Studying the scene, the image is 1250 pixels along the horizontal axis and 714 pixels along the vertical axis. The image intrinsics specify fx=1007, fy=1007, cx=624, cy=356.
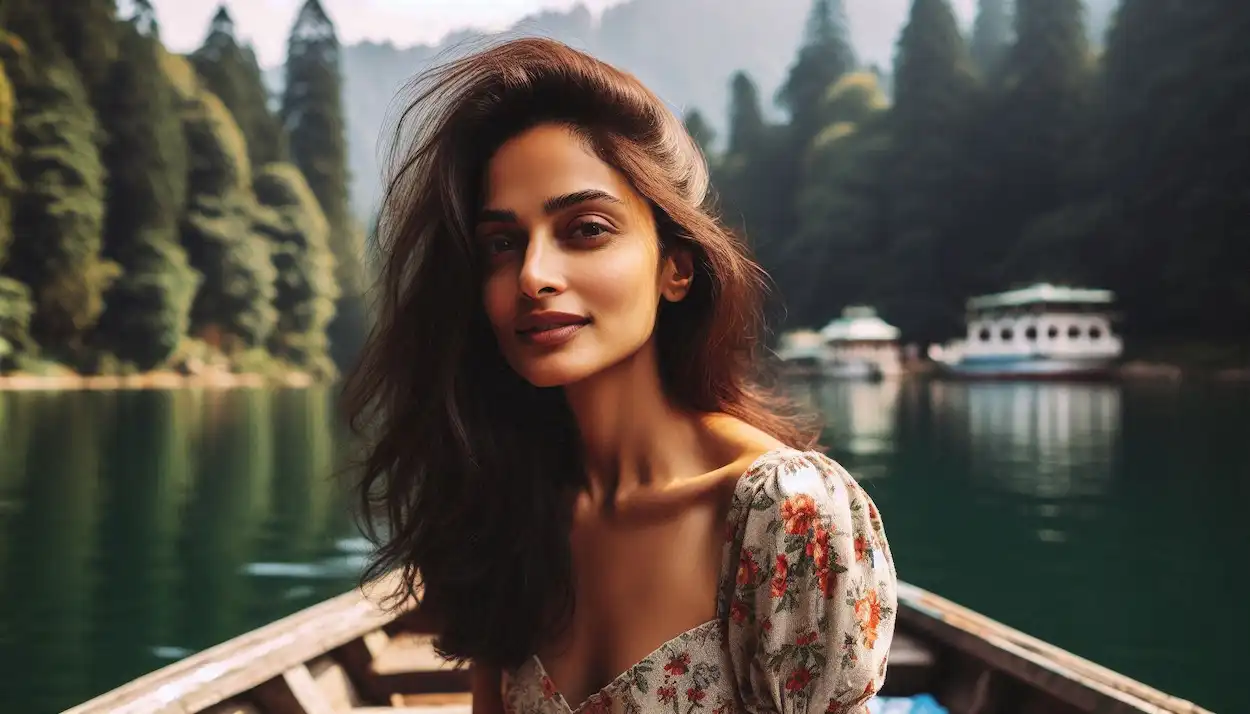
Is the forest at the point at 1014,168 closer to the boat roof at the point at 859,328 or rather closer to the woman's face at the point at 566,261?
the boat roof at the point at 859,328

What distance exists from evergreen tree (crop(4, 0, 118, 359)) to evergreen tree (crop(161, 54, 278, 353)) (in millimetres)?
1830

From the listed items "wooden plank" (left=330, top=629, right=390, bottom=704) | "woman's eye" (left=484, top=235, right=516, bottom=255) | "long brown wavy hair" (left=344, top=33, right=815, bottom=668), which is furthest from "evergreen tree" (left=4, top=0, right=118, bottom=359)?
"woman's eye" (left=484, top=235, right=516, bottom=255)

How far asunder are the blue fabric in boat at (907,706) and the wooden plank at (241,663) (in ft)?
2.74

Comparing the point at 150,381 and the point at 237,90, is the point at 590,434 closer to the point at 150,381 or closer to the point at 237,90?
the point at 150,381

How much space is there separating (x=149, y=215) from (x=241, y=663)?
1320cm

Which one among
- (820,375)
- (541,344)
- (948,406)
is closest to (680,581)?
(541,344)

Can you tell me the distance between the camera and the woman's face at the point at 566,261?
790 mm

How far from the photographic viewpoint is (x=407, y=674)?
1937mm

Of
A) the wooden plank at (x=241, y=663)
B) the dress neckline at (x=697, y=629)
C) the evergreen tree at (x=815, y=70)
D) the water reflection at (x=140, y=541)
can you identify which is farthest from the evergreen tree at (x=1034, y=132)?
the dress neckline at (x=697, y=629)

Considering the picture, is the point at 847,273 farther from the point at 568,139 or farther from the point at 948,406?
the point at 568,139

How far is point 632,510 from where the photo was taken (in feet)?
2.74

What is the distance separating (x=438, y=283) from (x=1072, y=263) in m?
12.7

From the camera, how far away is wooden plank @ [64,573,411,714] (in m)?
1.27

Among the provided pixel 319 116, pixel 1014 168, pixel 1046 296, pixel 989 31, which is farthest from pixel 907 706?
pixel 319 116
